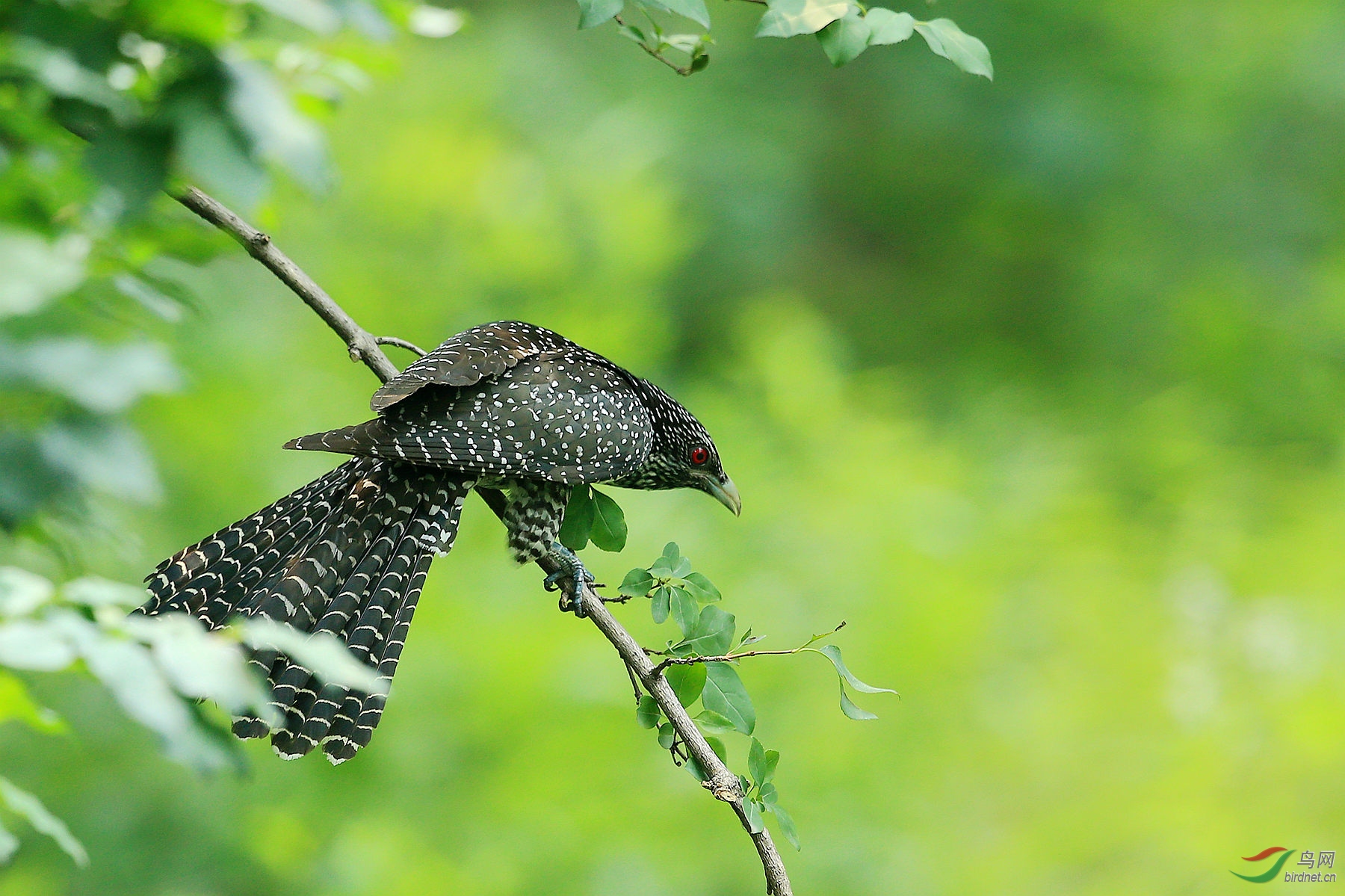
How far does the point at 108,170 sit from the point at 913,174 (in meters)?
12.4

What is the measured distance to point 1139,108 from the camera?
484 inches

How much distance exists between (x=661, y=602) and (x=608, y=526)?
425 millimetres

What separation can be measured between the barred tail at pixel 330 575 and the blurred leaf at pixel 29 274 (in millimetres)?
1510

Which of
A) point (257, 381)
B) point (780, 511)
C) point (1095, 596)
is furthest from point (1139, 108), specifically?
point (257, 381)

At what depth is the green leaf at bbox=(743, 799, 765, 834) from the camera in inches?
79.9

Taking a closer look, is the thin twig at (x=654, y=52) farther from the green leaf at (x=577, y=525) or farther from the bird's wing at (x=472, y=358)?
the green leaf at (x=577, y=525)

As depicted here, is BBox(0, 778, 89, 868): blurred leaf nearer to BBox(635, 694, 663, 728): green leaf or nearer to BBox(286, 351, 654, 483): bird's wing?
BBox(635, 694, 663, 728): green leaf

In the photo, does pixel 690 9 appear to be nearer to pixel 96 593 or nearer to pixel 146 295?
pixel 146 295

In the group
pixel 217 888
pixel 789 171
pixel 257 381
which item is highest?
pixel 789 171

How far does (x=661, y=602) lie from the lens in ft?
7.00

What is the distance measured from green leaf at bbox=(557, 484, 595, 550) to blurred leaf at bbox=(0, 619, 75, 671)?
5.10ft

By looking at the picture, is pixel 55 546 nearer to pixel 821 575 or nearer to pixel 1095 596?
pixel 821 575
